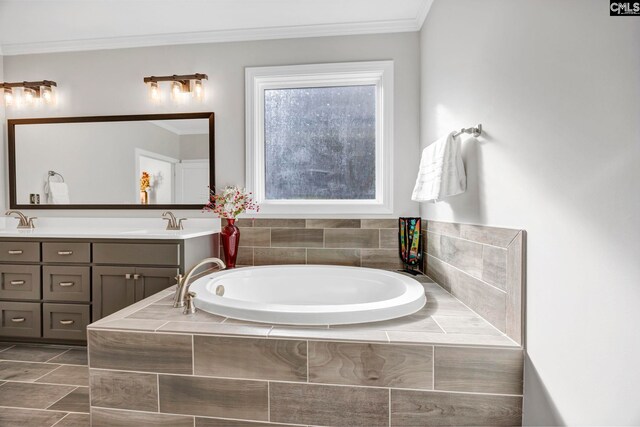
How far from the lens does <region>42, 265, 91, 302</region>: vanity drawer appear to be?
7.28 ft

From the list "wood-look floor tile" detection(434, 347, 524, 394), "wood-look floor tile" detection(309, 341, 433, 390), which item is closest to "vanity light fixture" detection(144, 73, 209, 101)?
"wood-look floor tile" detection(309, 341, 433, 390)

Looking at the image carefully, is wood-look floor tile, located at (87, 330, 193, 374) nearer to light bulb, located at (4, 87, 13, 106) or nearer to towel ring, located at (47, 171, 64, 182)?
towel ring, located at (47, 171, 64, 182)

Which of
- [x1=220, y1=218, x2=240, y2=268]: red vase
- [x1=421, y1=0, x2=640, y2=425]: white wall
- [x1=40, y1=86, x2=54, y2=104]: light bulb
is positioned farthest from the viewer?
[x1=40, y1=86, x2=54, y2=104]: light bulb

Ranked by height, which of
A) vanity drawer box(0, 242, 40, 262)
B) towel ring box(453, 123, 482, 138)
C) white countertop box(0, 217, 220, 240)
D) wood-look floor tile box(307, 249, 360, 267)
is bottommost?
wood-look floor tile box(307, 249, 360, 267)

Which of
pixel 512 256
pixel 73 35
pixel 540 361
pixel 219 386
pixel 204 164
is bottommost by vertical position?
pixel 219 386

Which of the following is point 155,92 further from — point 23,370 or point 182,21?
point 23,370

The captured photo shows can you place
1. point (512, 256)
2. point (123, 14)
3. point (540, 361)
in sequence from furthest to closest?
point (123, 14) → point (512, 256) → point (540, 361)

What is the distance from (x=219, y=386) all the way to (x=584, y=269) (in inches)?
50.7

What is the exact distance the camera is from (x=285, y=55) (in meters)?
2.58

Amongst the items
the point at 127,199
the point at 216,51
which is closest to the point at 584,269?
the point at 216,51

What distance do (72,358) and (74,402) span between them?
24.0 inches

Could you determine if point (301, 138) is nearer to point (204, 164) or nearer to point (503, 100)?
point (204, 164)

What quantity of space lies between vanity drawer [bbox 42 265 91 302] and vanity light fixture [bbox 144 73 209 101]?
1.48 metres

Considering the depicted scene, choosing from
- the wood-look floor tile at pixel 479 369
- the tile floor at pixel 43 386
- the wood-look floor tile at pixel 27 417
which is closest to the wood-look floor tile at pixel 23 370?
the tile floor at pixel 43 386
